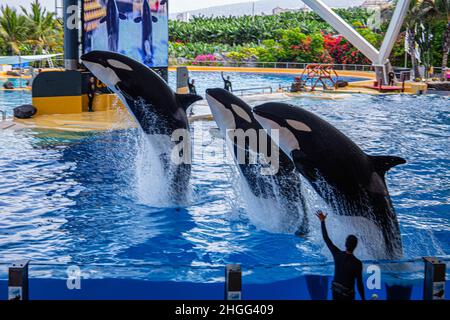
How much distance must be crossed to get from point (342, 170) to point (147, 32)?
13.5 metres

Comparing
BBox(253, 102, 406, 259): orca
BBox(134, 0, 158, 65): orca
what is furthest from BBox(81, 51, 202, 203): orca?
BBox(134, 0, 158, 65): orca

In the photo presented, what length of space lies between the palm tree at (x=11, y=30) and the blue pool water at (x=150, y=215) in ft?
94.2

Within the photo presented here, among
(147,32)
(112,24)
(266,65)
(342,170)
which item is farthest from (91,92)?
(266,65)

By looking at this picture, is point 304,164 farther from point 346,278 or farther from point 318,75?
point 318,75

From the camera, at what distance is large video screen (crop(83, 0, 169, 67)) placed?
656 inches

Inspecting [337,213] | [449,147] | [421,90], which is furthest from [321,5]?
[337,213]

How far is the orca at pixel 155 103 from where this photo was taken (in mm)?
7941

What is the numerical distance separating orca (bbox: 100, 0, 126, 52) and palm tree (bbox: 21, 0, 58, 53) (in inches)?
1009

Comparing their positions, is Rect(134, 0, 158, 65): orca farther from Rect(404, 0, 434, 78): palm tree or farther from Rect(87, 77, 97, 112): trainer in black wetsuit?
Rect(404, 0, 434, 78): palm tree

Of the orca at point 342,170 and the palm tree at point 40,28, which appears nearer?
the orca at point 342,170

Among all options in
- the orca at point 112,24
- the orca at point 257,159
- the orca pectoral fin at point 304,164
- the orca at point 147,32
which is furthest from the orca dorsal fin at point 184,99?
the orca at point 147,32

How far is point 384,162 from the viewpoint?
18.5 feet

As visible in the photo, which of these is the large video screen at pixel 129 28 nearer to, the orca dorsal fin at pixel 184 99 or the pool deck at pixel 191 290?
the orca dorsal fin at pixel 184 99
